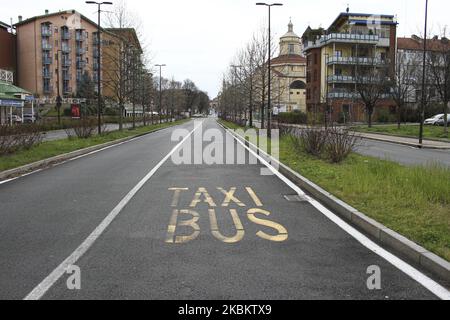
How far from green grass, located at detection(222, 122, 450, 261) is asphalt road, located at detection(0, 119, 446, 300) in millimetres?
754

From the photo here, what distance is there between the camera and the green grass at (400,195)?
6.61m

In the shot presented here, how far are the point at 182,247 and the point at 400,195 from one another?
475 centimetres

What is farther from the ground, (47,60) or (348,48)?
(348,48)

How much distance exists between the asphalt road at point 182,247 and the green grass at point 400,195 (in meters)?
0.75

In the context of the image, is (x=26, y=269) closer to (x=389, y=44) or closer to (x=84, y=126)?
(x=84, y=126)

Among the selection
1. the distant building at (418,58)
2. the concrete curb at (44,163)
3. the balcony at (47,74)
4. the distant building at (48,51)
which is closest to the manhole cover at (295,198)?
the concrete curb at (44,163)

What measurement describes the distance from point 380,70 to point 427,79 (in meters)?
11.2

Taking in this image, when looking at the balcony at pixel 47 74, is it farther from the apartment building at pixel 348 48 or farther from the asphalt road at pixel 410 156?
the asphalt road at pixel 410 156

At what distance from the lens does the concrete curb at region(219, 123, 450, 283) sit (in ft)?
17.4

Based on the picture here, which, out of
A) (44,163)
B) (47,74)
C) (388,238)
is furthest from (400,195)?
(47,74)

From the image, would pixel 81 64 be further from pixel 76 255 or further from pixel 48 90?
pixel 76 255

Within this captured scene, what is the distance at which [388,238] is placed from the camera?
21.4 ft

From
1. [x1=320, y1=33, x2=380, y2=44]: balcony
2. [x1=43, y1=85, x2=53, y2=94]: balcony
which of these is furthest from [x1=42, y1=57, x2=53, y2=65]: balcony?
[x1=320, y1=33, x2=380, y2=44]: balcony
